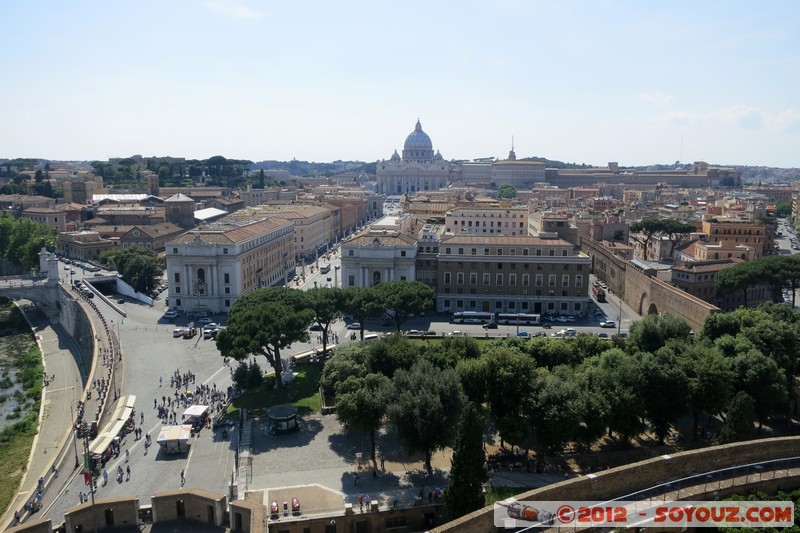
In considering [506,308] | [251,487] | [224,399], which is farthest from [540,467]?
[506,308]

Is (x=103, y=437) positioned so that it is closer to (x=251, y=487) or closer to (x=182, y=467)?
(x=182, y=467)

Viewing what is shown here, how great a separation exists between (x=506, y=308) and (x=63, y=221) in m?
70.0

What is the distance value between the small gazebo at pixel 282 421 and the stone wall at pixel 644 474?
1515 cm

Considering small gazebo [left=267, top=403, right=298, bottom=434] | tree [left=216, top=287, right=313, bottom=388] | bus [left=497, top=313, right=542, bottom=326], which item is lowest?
small gazebo [left=267, top=403, right=298, bottom=434]

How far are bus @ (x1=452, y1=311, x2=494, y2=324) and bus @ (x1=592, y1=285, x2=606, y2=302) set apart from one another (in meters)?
14.0

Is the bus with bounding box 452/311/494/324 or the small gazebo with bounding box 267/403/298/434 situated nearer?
the small gazebo with bounding box 267/403/298/434

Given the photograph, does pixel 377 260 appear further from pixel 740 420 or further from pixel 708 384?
pixel 740 420

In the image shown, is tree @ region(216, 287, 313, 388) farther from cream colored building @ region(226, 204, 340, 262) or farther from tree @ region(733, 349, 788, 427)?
cream colored building @ region(226, 204, 340, 262)

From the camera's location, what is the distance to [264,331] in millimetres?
36750

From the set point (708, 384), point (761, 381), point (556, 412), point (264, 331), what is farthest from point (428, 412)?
point (761, 381)

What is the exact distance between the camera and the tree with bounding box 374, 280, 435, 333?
47.6 m

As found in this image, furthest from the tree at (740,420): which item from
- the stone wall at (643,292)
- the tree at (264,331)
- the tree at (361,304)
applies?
the tree at (361,304)

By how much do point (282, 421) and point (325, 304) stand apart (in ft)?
42.9

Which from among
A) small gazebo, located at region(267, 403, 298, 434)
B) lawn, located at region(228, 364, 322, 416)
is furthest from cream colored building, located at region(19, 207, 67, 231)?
small gazebo, located at region(267, 403, 298, 434)
